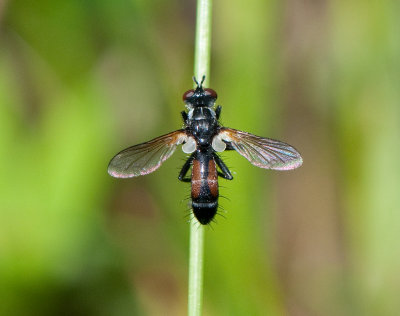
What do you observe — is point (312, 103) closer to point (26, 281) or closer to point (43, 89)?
point (43, 89)

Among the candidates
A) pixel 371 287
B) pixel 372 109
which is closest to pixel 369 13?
pixel 372 109

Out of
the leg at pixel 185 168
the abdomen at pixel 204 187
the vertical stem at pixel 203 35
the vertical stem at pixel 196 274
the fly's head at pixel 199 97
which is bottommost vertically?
the vertical stem at pixel 196 274

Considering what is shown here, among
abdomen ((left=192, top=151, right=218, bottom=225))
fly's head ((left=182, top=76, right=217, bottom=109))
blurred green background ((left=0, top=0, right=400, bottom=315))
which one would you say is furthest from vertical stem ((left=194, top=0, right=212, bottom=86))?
blurred green background ((left=0, top=0, right=400, bottom=315))

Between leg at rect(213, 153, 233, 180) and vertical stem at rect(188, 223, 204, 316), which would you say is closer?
vertical stem at rect(188, 223, 204, 316)

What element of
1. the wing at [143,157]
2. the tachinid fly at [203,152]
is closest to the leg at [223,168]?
the tachinid fly at [203,152]

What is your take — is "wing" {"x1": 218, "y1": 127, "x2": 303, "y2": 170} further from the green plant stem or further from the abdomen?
the green plant stem

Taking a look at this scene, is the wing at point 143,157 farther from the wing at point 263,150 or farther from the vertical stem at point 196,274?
the vertical stem at point 196,274

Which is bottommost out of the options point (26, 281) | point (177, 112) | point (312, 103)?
point (26, 281)
